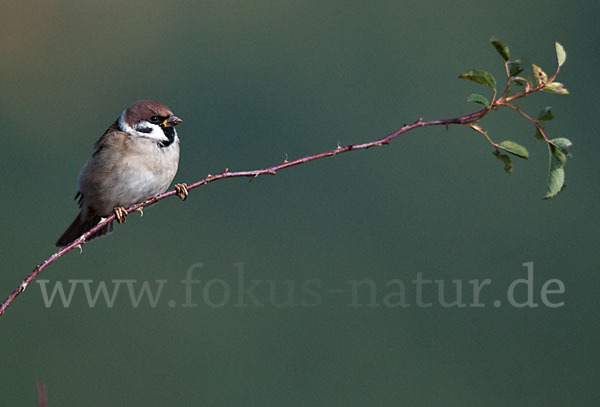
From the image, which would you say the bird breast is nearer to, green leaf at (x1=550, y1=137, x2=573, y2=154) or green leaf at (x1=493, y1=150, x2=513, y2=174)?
green leaf at (x1=493, y1=150, x2=513, y2=174)

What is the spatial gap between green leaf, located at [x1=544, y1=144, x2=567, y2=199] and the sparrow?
146 cm

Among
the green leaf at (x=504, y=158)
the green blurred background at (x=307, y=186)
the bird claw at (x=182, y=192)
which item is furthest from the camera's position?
the green blurred background at (x=307, y=186)

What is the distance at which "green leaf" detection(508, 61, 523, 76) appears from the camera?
4.21 ft

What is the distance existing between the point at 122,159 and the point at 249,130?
10542mm

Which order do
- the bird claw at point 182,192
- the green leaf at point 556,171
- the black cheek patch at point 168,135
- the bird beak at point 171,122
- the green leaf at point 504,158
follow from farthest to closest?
the black cheek patch at point 168,135, the bird beak at point 171,122, the bird claw at point 182,192, the green leaf at point 504,158, the green leaf at point 556,171

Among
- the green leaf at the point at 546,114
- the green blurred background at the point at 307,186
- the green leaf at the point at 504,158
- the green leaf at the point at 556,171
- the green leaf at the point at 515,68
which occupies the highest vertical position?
the green blurred background at the point at 307,186

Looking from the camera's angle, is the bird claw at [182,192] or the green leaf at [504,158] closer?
the green leaf at [504,158]

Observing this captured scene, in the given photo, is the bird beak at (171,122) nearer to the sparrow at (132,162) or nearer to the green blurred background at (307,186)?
the sparrow at (132,162)

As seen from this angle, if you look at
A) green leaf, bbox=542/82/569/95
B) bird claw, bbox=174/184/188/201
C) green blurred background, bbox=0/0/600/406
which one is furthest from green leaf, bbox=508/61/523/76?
green blurred background, bbox=0/0/600/406

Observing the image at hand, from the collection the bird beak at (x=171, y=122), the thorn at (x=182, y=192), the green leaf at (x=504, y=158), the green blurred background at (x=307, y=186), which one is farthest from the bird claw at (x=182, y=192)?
the green blurred background at (x=307, y=186)

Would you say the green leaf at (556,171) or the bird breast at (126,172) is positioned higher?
the bird breast at (126,172)

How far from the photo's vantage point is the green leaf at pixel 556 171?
1.21m

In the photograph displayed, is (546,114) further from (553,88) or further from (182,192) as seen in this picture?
(182,192)

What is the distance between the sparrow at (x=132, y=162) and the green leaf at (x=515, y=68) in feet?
4.53
